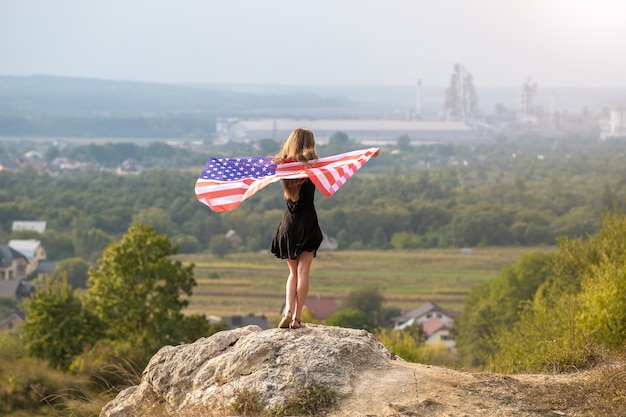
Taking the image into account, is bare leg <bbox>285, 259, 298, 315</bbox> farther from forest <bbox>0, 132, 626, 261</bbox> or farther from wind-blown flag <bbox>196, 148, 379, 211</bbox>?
forest <bbox>0, 132, 626, 261</bbox>

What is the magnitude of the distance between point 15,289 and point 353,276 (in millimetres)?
29340

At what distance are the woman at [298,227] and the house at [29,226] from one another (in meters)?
116

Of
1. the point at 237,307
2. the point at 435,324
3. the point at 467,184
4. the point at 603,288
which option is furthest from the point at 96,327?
the point at 467,184

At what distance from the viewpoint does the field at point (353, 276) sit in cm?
8412

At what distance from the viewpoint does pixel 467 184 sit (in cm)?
17062

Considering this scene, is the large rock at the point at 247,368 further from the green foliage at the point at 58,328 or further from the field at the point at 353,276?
the field at the point at 353,276

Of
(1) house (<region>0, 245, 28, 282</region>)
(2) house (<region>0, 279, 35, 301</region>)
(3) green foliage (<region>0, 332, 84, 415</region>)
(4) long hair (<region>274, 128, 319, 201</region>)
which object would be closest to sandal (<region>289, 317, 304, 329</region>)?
(4) long hair (<region>274, 128, 319, 201</region>)

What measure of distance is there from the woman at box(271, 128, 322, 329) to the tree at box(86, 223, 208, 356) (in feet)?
83.0

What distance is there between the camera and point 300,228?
1148 cm

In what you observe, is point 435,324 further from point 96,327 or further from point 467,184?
point 467,184

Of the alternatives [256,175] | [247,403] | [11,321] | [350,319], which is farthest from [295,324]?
[11,321]

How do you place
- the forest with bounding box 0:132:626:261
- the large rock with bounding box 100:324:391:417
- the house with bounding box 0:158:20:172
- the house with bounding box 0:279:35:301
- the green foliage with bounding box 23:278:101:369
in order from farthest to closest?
the house with bounding box 0:158:20:172 < the forest with bounding box 0:132:626:261 < the house with bounding box 0:279:35:301 < the green foliage with bounding box 23:278:101:369 < the large rock with bounding box 100:324:391:417

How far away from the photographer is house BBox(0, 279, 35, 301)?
91131 millimetres

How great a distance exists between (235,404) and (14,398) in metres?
20.2
